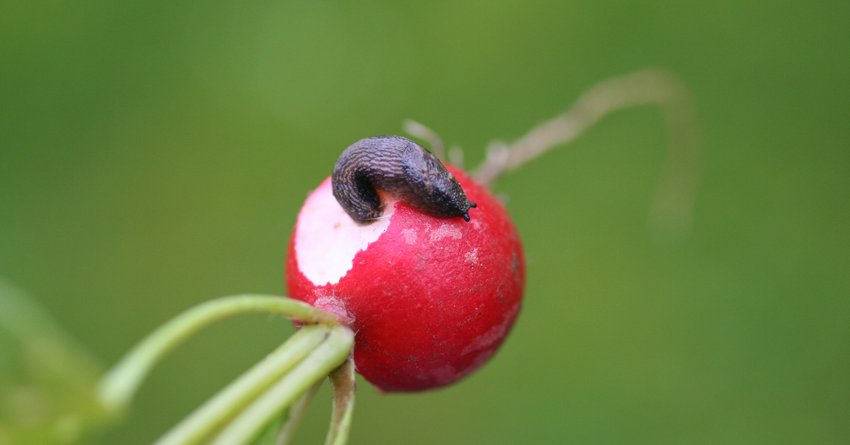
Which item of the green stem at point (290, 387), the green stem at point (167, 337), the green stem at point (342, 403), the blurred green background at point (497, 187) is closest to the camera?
the green stem at point (167, 337)

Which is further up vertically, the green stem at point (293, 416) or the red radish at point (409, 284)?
the red radish at point (409, 284)

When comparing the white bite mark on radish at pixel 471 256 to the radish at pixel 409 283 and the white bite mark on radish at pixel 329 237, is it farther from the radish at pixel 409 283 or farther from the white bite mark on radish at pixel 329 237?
the white bite mark on radish at pixel 329 237

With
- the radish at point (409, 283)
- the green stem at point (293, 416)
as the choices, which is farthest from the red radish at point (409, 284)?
the green stem at point (293, 416)

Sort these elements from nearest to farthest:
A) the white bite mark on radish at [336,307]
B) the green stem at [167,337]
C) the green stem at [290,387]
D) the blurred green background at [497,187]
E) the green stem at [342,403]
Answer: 1. the green stem at [167,337]
2. the green stem at [290,387]
3. the green stem at [342,403]
4. the white bite mark on radish at [336,307]
5. the blurred green background at [497,187]

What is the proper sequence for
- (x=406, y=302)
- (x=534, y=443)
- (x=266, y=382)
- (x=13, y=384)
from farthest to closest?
(x=534, y=443), (x=406, y=302), (x=266, y=382), (x=13, y=384)

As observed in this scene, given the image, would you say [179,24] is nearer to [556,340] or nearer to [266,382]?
[556,340]

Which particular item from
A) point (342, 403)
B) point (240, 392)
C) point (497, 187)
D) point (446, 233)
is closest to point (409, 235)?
point (446, 233)

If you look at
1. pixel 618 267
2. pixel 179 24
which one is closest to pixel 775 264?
pixel 618 267
